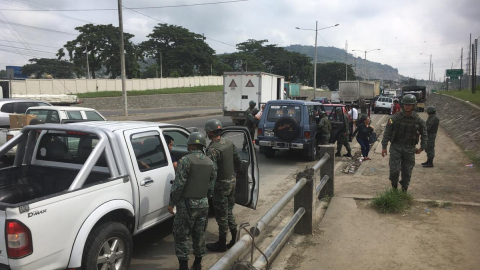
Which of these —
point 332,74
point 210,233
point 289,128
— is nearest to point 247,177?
point 210,233

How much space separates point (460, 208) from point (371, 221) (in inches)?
65.3

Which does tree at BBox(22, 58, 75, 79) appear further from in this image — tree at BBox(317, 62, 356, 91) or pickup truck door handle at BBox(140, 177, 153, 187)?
pickup truck door handle at BBox(140, 177, 153, 187)

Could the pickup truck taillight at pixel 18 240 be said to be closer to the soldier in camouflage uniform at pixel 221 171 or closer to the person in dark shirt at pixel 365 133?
the soldier in camouflage uniform at pixel 221 171

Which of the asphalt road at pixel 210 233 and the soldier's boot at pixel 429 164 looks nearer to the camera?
the asphalt road at pixel 210 233

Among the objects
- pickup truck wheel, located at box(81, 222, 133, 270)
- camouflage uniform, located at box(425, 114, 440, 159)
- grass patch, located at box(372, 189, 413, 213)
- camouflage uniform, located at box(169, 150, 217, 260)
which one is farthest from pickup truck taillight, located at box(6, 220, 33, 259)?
camouflage uniform, located at box(425, 114, 440, 159)

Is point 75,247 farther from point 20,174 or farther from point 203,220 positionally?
point 20,174

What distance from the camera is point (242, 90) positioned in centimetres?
2130

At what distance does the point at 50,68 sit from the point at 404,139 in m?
87.0

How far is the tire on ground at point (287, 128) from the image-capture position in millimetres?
10312

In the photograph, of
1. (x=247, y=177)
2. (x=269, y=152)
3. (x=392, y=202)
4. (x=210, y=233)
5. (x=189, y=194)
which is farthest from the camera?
(x=269, y=152)

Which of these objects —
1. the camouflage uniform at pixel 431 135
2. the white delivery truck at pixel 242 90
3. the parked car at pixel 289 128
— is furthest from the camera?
the white delivery truck at pixel 242 90

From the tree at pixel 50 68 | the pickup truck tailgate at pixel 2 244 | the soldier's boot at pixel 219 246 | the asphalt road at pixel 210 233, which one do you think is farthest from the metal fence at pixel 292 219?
the tree at pixel 50 68

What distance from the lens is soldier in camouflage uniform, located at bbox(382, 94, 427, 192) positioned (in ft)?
20.6

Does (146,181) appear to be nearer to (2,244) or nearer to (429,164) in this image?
(2,244)
